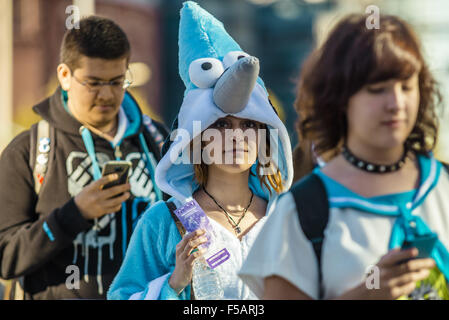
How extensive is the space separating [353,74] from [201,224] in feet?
3.22

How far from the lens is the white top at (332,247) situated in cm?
215

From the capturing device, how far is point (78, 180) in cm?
390

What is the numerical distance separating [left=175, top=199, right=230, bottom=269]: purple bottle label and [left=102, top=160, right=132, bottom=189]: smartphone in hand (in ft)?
2.39

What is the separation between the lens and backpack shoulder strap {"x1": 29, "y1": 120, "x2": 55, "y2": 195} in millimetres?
3824

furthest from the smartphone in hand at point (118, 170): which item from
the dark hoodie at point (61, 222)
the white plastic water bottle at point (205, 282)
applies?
the white plastic water bottle at point (205, 282)

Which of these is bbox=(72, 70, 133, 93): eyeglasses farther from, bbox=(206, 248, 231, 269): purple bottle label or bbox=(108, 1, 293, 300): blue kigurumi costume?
bbox=(206, 248, 231, 269): purple bottle label

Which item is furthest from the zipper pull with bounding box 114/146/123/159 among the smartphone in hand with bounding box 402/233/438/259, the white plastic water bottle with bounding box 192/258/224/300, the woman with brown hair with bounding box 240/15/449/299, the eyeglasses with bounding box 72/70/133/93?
the smartphone in hand with bounding box 402/233/438/259

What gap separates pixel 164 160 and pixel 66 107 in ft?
3.57

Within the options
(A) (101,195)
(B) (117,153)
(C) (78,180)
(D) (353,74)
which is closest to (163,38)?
(B) (117,153)
